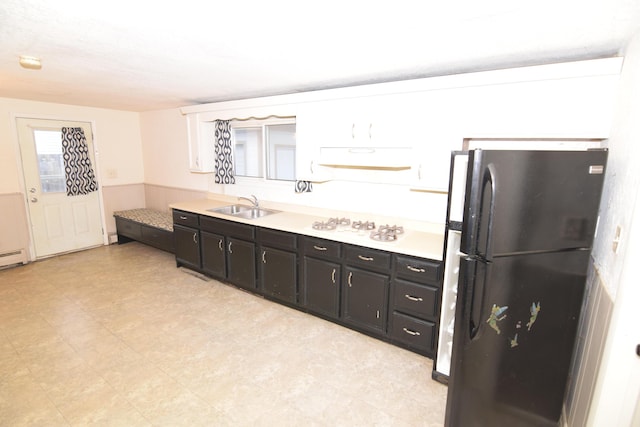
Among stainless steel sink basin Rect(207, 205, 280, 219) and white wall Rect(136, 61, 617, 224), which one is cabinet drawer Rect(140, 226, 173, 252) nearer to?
stainless steel sink basin Rect(207, 205, 280, 219)

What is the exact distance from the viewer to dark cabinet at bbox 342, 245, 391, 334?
8.50 feet

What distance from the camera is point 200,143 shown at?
410 centimetres

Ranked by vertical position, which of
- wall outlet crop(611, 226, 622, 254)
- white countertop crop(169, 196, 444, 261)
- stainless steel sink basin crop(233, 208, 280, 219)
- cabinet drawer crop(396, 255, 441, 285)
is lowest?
cabinet drawer crop(396, 255, 441, 285)

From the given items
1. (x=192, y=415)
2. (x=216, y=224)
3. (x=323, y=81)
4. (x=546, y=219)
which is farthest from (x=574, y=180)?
(x=216, y=224)

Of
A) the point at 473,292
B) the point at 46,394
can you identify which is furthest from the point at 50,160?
the point at 473,292

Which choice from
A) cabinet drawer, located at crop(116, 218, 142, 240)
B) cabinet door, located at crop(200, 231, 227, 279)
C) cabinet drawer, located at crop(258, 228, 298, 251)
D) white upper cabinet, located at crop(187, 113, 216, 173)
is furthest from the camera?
cabinet drawer, located at crop(116, 218, 142, 240)

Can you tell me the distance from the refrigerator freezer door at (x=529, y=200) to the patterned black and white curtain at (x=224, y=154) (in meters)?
3.24

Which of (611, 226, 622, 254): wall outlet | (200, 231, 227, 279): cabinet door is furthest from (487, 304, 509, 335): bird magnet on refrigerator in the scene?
(200, 231, 227, 279): cabinet door

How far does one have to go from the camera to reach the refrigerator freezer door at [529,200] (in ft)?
4.91

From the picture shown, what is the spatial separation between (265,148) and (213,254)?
1.45 m

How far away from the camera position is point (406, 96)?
2.52 metres

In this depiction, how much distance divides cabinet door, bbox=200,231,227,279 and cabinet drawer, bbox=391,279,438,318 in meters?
2.06

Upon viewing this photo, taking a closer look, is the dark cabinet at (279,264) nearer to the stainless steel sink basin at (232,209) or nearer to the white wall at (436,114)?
the white wall at (436,114)

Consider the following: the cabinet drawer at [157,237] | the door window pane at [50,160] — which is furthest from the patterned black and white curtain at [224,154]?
the door window pane at [50,160]
